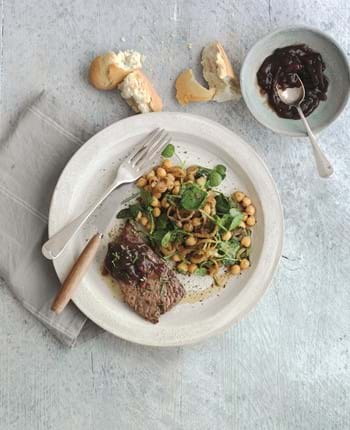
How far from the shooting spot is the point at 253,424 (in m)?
2.62

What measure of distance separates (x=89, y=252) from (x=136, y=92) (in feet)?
2.18

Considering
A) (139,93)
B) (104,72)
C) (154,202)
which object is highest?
(104,72)

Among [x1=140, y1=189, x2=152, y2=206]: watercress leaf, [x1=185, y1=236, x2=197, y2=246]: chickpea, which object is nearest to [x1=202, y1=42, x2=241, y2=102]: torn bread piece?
[x1=140, y1=189, x2=152, y2=206]: watercress leaf

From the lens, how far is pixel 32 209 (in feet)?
8.05

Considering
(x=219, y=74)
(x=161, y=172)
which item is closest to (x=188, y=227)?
(x=161, y=172)

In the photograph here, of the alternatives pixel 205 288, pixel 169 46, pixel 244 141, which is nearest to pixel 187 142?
pixel 244 141

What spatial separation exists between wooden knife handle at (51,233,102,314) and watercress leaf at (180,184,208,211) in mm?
369

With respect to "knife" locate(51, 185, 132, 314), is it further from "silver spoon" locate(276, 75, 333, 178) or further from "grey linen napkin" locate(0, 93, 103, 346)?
"silver spoon" locate(276, 75, 333, 178)

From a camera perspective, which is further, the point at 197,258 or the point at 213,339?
the point at 213,339

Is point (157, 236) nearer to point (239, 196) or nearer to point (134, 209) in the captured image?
point (134, 209)

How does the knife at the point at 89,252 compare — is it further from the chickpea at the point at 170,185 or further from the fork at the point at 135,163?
the chickpea at the point at 170,185

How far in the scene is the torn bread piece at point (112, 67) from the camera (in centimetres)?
243

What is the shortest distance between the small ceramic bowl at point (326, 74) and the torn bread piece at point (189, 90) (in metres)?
0.16

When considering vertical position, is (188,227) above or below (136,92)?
below
